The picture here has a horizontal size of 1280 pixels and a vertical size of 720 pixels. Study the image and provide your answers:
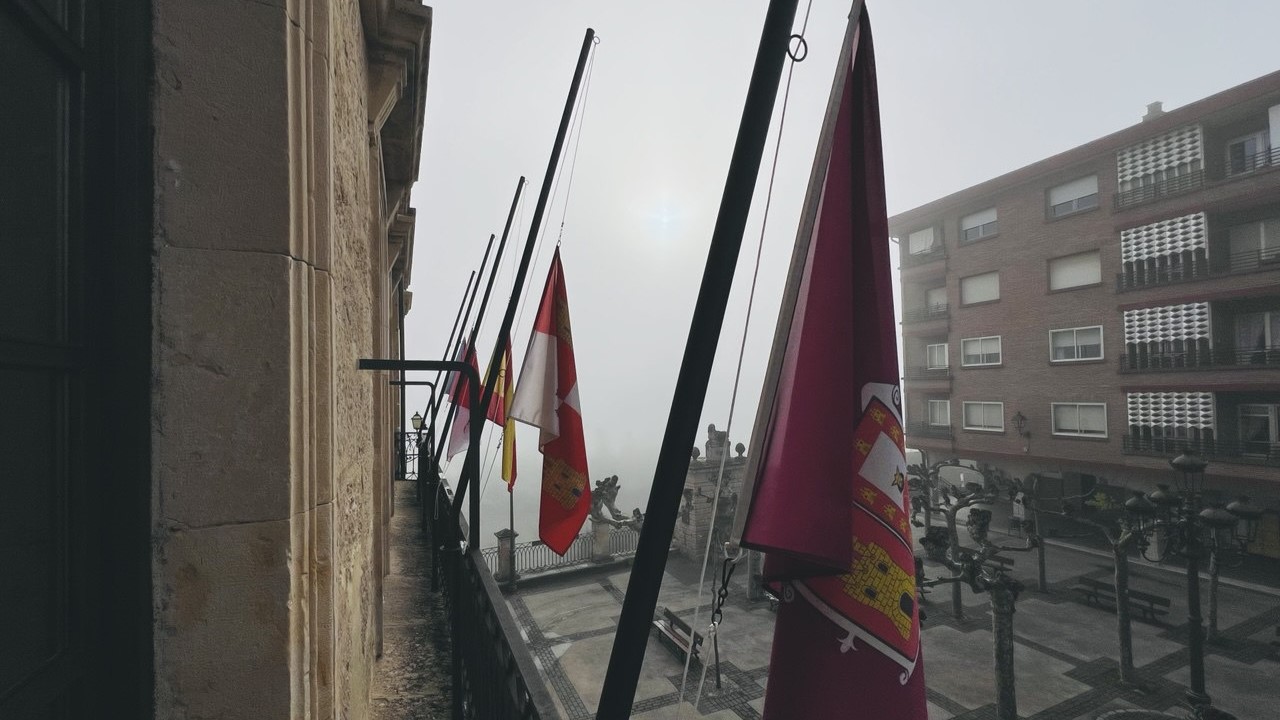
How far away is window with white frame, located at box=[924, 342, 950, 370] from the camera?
28.3 meters

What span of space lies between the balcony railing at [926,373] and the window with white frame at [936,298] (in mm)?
3122

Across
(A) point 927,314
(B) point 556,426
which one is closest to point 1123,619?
(B) point 556,426

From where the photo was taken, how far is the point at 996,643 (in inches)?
387

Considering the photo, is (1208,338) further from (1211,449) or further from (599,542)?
(599,542)

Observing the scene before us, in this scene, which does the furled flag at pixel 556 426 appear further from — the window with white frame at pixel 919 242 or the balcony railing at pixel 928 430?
the window with white frame at pixel 919 242

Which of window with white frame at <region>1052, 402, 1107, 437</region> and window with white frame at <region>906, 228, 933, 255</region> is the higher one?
window with white frame at <region>906, 228, 933, 255</region>

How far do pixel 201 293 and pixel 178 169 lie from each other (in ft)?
0.99

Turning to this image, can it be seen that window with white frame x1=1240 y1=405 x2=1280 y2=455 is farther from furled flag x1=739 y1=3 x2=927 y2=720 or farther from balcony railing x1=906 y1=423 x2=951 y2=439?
furled flag x1=739 y1=3 x2=927 y2=720

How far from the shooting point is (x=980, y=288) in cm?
2648

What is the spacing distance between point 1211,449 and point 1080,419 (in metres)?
4.06

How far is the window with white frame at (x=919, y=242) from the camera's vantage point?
29125 mm

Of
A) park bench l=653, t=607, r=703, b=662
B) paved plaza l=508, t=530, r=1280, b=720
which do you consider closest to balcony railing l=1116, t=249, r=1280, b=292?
paved plaza l=508, t=530, r=1280, b=720

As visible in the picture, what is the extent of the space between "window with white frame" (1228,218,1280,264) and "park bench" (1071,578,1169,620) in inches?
476

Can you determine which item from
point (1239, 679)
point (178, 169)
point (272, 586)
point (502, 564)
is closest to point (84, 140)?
point (178, 169)
